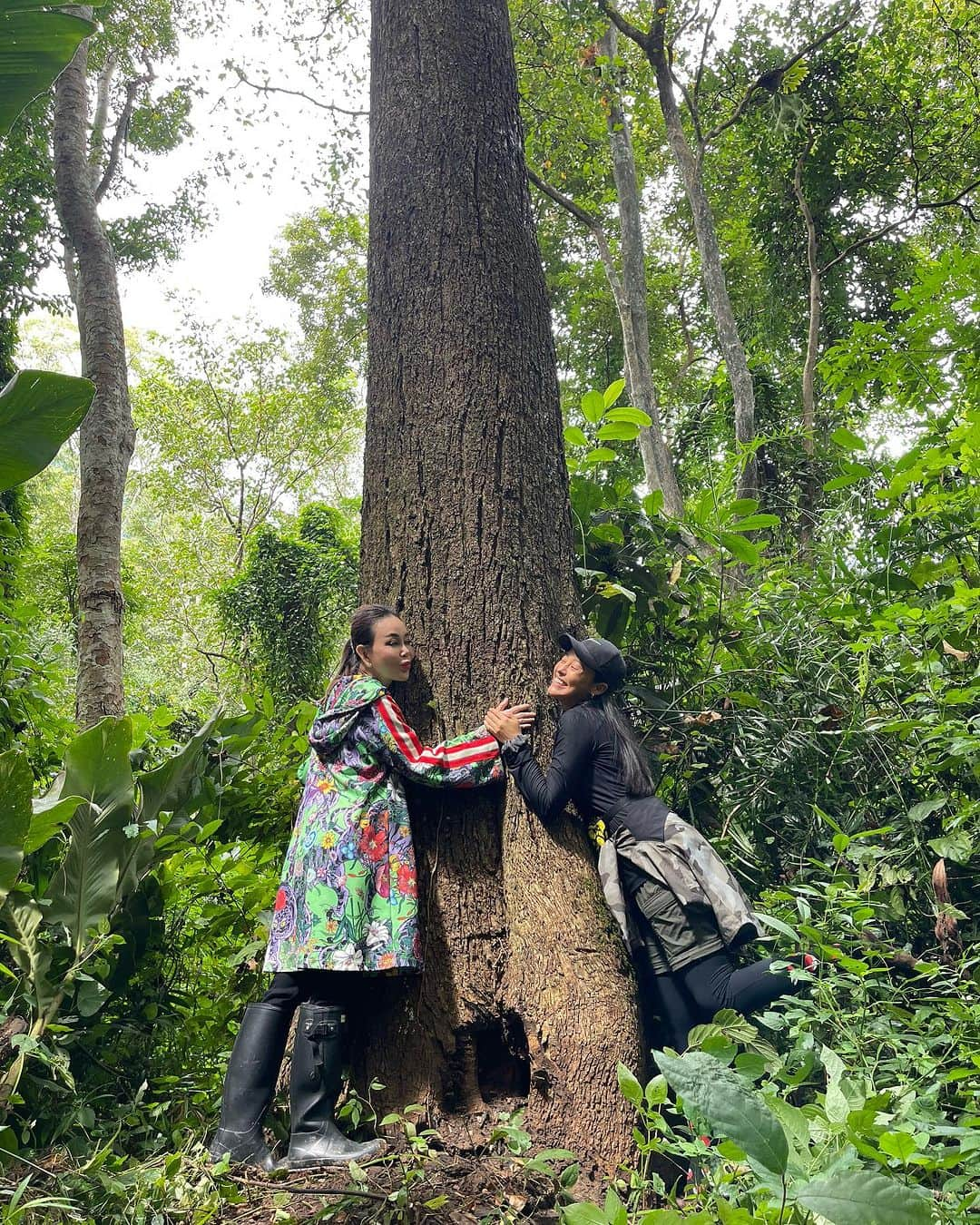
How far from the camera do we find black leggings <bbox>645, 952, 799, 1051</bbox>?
8.18 ft

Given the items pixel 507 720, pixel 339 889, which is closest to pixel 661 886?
pixel 507 720

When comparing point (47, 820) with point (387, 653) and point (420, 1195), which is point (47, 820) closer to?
point (387, 653)

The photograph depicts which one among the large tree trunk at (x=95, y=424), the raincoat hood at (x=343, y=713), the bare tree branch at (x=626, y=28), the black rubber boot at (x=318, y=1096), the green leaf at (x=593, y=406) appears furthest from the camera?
the bare tree branch at (x=626, y=28)

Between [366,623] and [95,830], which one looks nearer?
[95,830]

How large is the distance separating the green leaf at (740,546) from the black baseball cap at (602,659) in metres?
0.71

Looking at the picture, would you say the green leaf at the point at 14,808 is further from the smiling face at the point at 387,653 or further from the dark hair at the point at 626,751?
the dark hair at the point at 626,751

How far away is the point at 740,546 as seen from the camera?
320 cm

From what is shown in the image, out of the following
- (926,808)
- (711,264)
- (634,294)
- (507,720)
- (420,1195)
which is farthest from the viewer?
(634,294)

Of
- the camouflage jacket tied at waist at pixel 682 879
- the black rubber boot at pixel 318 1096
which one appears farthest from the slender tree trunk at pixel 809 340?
the black rubber boot at pixel 318 1096

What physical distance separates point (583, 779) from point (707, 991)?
68 cm

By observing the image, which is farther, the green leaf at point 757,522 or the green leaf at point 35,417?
the green leaf at point 757,522

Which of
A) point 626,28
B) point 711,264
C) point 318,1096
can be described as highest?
point 626,28

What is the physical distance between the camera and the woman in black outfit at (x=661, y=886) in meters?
2.53

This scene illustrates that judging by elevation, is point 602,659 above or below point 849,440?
below
